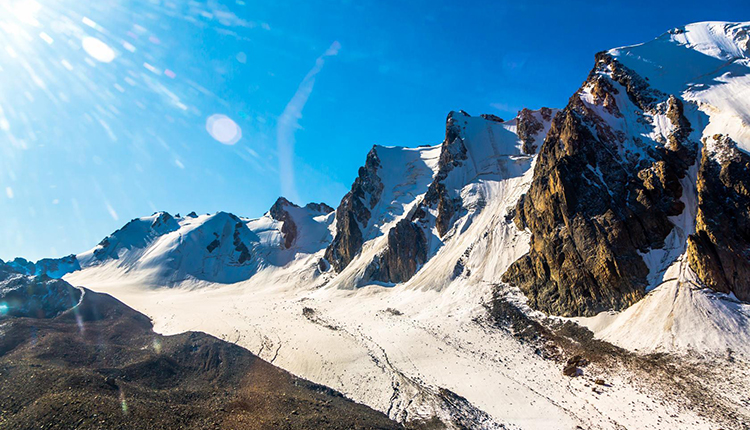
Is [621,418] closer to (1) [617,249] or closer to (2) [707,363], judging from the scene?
(2) [707,363]

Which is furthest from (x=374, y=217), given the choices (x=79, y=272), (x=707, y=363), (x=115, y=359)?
(x=79, y=272)

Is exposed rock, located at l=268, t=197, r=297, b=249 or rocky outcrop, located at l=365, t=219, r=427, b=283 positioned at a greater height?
exposed rock, located at l=268, t=197, r=297, b=249

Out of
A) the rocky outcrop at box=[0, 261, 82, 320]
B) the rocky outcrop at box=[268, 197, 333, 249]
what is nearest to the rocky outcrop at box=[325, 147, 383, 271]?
the rocky outcrop at box=[268, 197, 333, 249]

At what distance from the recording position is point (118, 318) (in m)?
41.3

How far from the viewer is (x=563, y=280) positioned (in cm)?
3241

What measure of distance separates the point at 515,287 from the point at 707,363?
16.9m

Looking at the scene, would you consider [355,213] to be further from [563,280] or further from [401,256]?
[563,280]

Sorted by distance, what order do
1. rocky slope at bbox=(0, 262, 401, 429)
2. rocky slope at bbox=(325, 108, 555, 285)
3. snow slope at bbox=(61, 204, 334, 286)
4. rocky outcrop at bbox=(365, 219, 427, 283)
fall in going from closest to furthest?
rocky slope at bbox=(0, 262, 401, 429) → rocky outcrop at bbox=(365, 219, 427, 283) → rocky slope at bbox=(325, 108, 555, 285) → snow slope at bbox=(61, 204, 334, 286)

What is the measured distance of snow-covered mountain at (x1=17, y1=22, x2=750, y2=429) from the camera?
21.2 metres

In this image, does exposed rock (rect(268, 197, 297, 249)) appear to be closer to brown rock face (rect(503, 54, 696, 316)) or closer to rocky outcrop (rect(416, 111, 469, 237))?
rocky outcrop (rect(416, 111, 469, 237))

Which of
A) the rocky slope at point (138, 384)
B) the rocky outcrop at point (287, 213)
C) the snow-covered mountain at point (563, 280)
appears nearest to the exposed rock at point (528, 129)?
the snow-covered mountain at point (563, 280)

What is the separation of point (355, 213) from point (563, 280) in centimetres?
4658

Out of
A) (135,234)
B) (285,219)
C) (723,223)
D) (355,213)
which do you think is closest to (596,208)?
(723,223)

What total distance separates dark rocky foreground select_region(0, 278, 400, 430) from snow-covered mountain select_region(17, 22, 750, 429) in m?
3.67
